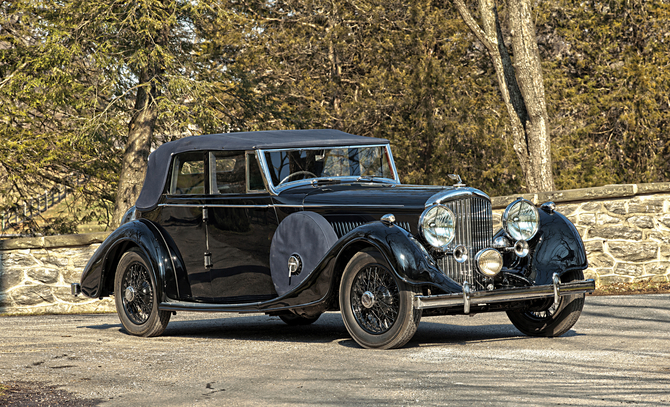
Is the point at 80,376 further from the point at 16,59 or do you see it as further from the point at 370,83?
the point at 370,83

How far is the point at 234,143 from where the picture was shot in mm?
7422

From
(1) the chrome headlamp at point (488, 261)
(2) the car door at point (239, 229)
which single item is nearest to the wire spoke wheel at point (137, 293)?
(2) the car door at point (239, 229)

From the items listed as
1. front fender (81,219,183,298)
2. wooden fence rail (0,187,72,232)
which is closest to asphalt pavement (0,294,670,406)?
front fender (81,219,183,298)

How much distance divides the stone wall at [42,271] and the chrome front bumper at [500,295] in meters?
7.09

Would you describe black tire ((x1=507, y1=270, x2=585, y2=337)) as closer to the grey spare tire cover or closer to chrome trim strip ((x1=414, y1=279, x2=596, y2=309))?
chrome trim strip ((x1=414, y1=279, x2=596, y2=309))

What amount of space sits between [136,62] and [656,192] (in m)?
9.08

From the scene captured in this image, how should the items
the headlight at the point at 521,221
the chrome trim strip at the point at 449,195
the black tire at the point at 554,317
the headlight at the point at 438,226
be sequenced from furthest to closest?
the headlight at the point at 521,221
the black tire at the point at 554,317
the chrome trim strip at the point at 449,195
the headlight at the point at 438,226

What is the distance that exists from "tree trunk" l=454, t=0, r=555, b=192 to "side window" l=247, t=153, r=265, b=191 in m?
7.56

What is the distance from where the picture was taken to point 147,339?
752cm

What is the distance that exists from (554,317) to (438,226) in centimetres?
146

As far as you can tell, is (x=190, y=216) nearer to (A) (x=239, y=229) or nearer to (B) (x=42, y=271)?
(A) (x=239, y=229)

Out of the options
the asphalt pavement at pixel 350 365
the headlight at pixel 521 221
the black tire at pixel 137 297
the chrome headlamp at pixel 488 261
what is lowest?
the asphalt pavement at pixel 350 365

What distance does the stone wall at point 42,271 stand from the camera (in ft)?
37.8

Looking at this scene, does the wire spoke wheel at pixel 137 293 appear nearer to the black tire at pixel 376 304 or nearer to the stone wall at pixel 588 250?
the black tire at pixel 376 304
